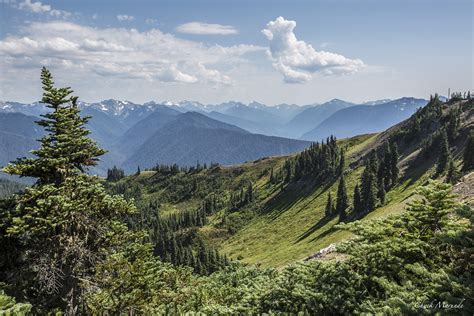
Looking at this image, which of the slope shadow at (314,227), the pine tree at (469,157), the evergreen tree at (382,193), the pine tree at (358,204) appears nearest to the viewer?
the pine tree at (469,157)

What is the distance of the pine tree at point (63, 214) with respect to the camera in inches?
778

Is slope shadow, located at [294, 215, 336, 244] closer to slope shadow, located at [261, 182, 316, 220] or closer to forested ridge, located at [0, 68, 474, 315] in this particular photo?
slope shadow, located at [261, 182, 316, 220]

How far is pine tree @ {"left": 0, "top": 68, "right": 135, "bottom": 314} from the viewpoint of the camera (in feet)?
64.8

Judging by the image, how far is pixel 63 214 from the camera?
1977 centimetres

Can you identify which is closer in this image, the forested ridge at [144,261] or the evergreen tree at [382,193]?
the forested ridge at [144,261]

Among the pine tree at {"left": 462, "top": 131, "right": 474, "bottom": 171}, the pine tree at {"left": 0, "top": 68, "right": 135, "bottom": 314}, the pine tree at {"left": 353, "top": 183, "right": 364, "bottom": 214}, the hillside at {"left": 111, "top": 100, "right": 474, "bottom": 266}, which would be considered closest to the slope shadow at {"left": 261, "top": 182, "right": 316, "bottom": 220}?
the hillside at {"left": 111, "top": 100, "right": 474, "bottom": 266}

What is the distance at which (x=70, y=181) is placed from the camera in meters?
21.4

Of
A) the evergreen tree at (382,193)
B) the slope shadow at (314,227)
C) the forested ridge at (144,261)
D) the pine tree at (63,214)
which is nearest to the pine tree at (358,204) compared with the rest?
the evergreen tree at (382,193)

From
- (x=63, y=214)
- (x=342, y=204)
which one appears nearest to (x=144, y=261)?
(x=63, y=214)

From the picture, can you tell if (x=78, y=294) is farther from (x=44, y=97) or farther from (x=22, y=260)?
(x=44, y=97)

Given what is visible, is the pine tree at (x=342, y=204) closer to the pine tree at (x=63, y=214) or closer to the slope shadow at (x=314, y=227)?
the slope shadow at (x=314, y=227)

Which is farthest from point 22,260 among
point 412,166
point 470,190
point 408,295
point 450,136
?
point 450,136

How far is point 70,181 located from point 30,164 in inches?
90.9

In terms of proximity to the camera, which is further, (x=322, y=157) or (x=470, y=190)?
(x=322, y=157)
